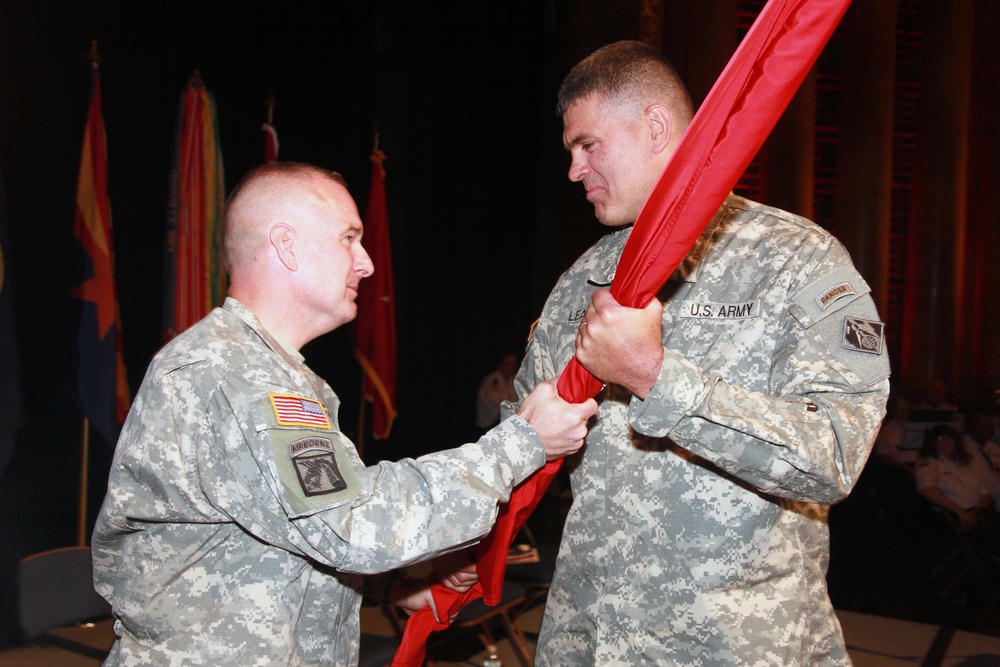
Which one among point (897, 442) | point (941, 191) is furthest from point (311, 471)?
point (941, 191)

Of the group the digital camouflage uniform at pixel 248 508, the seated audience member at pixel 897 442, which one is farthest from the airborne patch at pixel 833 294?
the seated audience member at pixel 897 442

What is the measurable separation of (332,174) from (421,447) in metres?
6.93

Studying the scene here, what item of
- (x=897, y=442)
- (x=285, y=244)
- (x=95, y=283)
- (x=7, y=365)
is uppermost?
(x=285, y=244)

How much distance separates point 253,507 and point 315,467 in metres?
0.12

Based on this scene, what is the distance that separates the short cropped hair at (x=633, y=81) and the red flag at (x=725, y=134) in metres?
0.47

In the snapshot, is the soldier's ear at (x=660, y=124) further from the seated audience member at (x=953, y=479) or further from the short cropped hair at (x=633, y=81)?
the seated audience member at (x=953, y=479)

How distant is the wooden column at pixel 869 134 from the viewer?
869cm

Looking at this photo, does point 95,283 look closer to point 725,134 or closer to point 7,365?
point 7,365

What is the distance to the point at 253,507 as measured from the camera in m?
1.24

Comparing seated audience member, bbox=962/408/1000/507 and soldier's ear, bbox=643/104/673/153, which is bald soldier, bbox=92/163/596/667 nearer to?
soldier's ear, bbox=643/104/673/153

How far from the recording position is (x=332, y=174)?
1.63 meters

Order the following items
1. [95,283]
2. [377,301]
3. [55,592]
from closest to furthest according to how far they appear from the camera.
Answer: [55,592], [95,283], [377,301]

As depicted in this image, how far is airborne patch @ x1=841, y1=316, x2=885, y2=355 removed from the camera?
139 centimetres

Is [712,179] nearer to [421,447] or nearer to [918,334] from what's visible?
[421,447]
